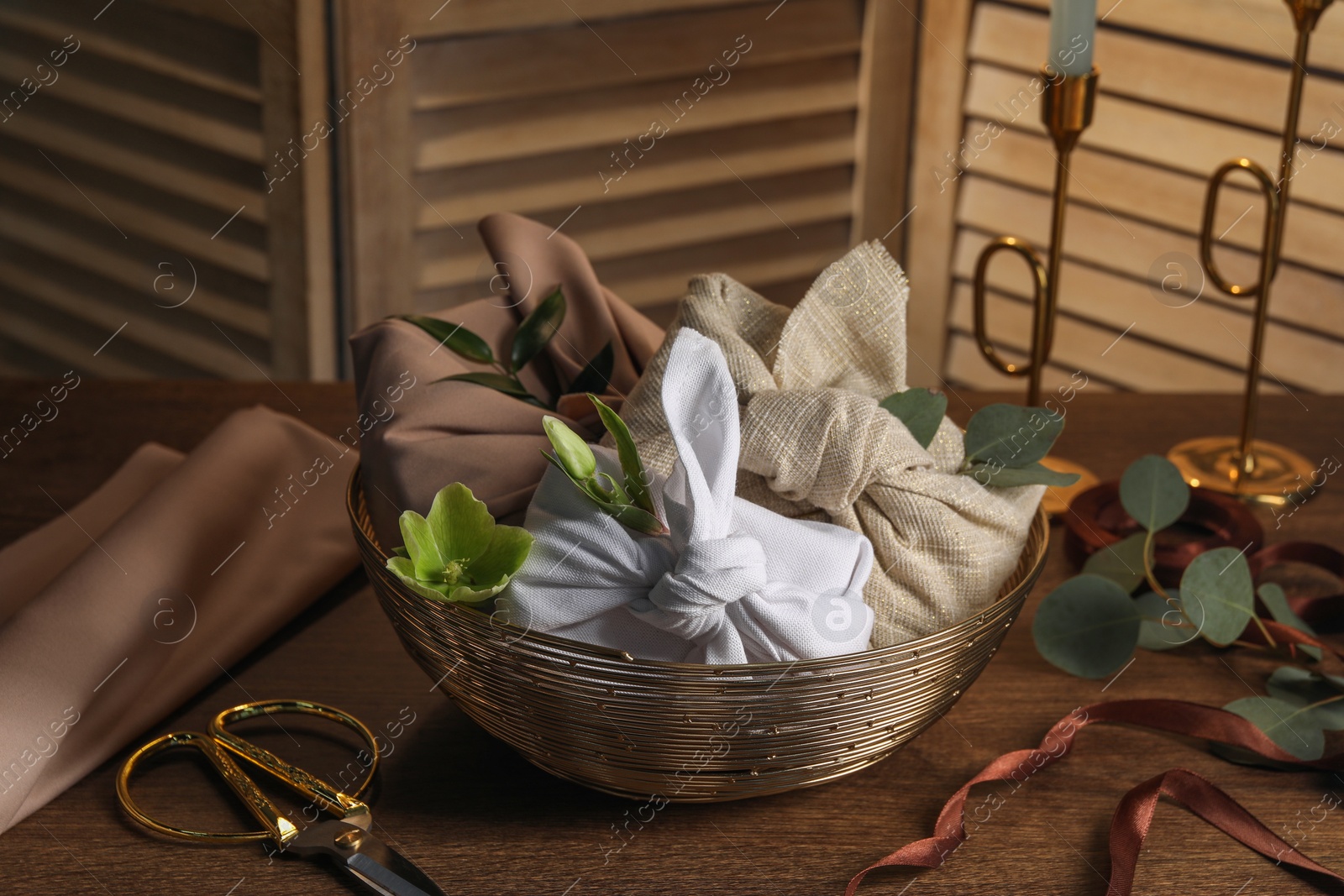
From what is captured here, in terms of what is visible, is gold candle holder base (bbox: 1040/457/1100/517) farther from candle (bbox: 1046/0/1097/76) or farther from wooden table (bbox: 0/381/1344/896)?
candle (bbox: 1046/0/1097/76)

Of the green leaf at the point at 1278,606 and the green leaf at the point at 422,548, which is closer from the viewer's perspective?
the green leaf at the point at 422,548

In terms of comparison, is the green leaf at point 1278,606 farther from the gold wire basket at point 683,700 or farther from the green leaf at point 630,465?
the green leaf at point 630,465

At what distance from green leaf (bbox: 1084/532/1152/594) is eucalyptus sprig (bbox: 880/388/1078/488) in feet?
0.47

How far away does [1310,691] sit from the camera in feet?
2.10

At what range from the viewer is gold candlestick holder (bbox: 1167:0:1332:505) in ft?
2.80

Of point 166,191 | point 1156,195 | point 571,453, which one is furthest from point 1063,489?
point 166,191

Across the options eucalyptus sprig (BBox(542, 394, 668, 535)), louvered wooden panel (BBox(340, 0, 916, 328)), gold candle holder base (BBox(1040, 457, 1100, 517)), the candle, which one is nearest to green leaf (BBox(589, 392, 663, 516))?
eucalyptus sprig (BBox(542, 394, 668, 535))

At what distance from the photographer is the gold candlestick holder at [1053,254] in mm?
811

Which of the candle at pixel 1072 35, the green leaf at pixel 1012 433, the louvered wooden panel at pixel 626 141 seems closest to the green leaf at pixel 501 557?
the green leaf at pixel 1012 433

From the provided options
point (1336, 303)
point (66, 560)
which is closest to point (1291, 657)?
point (66, 560)

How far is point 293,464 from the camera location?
792 millimetres

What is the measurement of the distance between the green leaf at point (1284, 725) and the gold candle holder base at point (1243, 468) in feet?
0.88

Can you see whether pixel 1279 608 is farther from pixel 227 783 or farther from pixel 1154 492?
pixel 227 783

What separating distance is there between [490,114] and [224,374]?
1.91 feet
